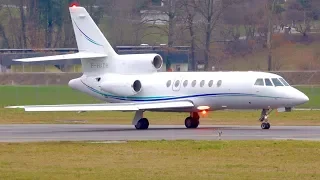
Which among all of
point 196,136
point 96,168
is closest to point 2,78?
point 196,136

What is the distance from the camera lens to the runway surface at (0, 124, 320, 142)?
35.5 meters

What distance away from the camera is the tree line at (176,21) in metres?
76.2

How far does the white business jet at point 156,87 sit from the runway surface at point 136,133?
3.49ft

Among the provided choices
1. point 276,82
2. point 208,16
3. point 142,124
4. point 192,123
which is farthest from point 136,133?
point 208,16

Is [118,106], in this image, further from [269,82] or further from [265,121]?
[269,82]

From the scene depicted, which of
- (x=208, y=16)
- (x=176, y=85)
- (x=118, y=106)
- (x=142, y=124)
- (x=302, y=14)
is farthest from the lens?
(x=302, y=14)

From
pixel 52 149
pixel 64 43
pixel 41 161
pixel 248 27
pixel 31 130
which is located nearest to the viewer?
pixel 41 161

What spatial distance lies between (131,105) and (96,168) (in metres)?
18.8

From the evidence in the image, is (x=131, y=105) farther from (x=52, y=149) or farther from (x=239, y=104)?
(x=52, y=149)

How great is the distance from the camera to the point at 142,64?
1810 inches

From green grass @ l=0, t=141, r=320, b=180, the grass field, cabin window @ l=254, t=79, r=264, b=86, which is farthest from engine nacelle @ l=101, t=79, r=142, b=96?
green grass @ l=0, t=141, r=320, b=180

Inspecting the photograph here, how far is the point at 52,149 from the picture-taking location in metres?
29.8

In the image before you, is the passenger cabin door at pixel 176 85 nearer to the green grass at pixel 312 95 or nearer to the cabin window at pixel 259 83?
the cabin window at pixel 259 83

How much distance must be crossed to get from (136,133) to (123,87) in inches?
254
